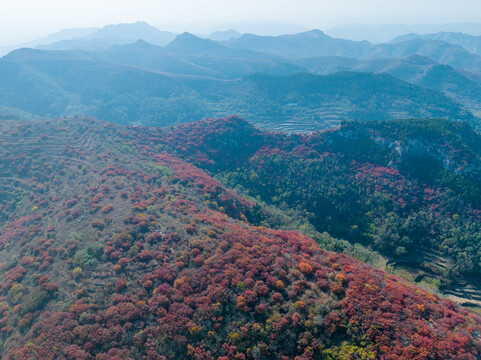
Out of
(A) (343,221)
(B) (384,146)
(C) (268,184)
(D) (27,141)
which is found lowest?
(A) (343,221)

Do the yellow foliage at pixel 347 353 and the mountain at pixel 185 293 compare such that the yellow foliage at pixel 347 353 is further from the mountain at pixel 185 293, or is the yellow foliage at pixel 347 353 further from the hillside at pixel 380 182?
the hillside at pixel 380 182

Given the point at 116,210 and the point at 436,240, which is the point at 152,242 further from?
the point at 436,240

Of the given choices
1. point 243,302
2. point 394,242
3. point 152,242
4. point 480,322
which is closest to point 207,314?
point 243,302

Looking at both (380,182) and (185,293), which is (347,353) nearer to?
(185,293)

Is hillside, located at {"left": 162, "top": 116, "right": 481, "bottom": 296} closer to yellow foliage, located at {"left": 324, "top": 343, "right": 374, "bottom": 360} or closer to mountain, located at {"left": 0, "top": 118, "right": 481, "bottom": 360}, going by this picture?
mountain, located at {"left": 0, "top": 118, "right": 481, "bottom": 360}

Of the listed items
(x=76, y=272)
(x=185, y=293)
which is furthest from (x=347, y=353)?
(x=76, y=272)

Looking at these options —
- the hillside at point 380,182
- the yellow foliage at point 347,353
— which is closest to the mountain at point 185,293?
the yellow foliage at point 347,353

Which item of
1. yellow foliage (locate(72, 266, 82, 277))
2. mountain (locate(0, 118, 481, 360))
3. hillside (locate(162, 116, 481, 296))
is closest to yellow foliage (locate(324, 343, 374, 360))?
mountain (locate(0, 118, 481, 360))

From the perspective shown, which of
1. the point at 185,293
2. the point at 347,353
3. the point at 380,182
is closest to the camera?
the point at 347,353
